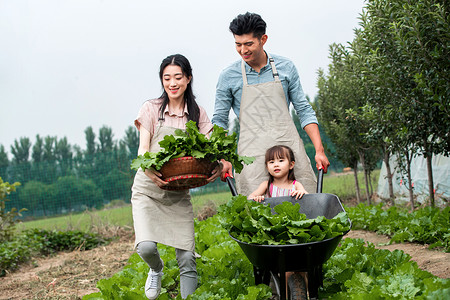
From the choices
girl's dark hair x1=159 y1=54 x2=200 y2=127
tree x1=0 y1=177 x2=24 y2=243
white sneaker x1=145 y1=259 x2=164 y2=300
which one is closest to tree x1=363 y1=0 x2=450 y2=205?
girl's dark hair x1=159 y1=54 x2=200 y2=127

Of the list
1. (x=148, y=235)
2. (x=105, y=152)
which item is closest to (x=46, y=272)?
(x=148, y=235)

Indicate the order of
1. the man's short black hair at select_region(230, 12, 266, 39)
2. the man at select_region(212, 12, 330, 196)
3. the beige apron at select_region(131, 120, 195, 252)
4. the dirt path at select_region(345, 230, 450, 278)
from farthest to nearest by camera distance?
the dirt path at select_region(345, 230, 450, 278), the man at select_region(212, 12, 330, 196), the man's short black hair at select_region(230, 12, 266, 39), the beige apron at select_region(131, 120, 195, 252)

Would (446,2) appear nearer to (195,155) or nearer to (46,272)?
(195,155)

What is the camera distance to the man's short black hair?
3.47m

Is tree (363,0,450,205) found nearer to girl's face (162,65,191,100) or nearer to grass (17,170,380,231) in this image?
girl's face (162,65,191,100)

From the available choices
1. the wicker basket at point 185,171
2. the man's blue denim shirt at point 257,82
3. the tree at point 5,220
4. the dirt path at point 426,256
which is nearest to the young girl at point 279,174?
the man's blue denim shirt at point 257,82

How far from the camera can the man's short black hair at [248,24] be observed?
3.47 m

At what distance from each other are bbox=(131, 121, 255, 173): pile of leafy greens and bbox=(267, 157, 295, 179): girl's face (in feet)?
2.04

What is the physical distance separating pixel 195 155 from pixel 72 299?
8.81 feet

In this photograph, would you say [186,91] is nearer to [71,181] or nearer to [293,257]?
[293,257]

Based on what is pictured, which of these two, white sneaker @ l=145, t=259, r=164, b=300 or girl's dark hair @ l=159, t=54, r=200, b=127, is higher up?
girl's dark hair @ l=159, t=54, r=200, b=127

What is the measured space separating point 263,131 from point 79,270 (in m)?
3.84

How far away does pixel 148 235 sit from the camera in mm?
3166

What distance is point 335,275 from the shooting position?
11.7ft
